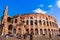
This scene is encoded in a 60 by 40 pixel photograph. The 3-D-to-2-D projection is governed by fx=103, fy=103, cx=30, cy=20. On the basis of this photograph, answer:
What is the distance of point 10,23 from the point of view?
39.6 meters

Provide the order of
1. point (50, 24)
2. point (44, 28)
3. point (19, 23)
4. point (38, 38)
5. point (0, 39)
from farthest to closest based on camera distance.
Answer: point (50, 24) → point (44, 28) → point (19, 23) → point (38, 38) → point (0, 39)

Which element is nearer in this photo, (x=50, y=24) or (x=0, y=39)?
(x=0, y=39)

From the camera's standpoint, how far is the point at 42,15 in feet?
148

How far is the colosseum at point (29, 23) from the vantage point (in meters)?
39.2

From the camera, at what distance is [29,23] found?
4328 cm

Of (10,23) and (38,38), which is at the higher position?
(10,23)

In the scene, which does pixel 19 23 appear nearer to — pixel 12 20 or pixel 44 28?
pixel 12 20

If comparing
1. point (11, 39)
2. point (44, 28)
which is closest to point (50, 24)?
point (44, 28)

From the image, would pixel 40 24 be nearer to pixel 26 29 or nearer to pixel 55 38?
pixel 26 29

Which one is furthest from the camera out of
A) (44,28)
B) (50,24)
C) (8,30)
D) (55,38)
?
(50,24)

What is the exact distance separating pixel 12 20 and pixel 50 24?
17269 millimetres

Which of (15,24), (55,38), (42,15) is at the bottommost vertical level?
(55,38)

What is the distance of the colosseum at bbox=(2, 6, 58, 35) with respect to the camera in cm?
3925

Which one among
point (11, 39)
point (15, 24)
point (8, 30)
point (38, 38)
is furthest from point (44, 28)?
point (11, 39)
